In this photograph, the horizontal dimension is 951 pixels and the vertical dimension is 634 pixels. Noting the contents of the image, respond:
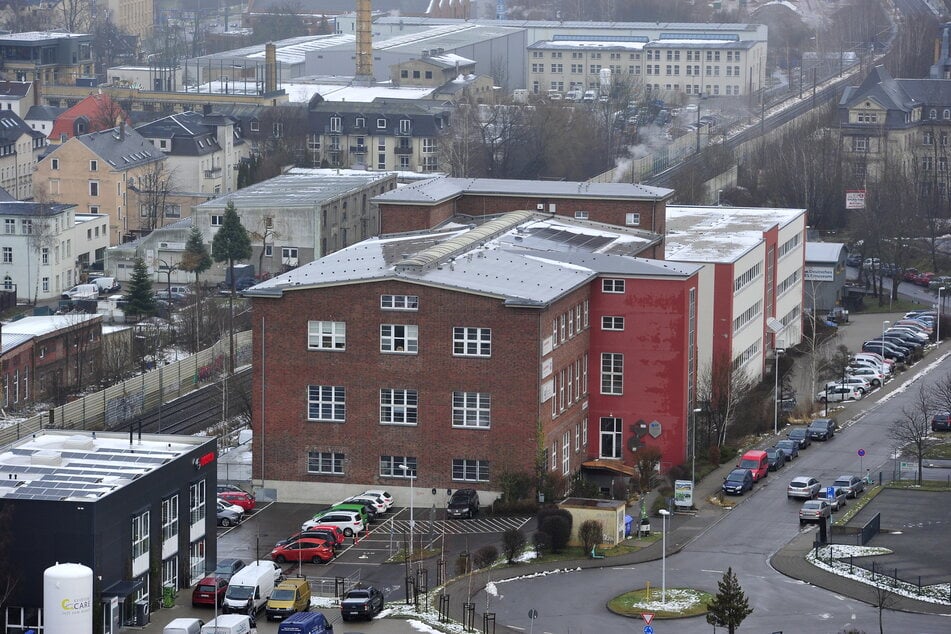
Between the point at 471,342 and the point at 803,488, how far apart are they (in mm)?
8710

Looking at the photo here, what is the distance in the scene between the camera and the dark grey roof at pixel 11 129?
102m

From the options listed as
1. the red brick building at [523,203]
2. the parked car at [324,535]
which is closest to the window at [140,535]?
the parked car at [324,535]

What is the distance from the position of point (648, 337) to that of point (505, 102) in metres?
68.1

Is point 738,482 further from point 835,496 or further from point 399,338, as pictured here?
point 399,338

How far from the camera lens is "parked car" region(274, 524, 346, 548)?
45.7m

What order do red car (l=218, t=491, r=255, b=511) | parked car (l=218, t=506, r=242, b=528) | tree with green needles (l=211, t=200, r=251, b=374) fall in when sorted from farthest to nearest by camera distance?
1. tree with green needles (l=211, t=200, r=251, b=374)
2. red car (l=218, t=491, r=255, b=511)
3. parked car (l=218, t=506, r=242, b=528)

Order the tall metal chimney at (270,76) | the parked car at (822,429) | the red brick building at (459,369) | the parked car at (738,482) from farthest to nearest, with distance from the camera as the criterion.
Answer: the tall metal chimney at (270,76) → the parked car at (822,429) → the parked car at (738,482) → the red brick building at (459,369)

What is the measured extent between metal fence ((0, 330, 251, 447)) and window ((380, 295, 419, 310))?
10455 millimetres

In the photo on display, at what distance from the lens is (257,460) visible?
51594 millimetres

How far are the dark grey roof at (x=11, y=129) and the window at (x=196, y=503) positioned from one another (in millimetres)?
60628

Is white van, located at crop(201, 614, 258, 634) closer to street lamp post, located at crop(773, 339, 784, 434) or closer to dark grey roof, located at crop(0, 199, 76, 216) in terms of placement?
street lamp post, located at crop(773, 339, 784, 434)

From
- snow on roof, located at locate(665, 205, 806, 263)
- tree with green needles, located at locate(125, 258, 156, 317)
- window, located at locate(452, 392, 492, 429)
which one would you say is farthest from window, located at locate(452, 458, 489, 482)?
tree with green needles, located at locate(125, 258, 156, 317)

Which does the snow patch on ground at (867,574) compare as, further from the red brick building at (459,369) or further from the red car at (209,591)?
the red car at (209,591)

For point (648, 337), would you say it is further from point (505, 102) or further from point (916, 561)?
point (505, 102)
